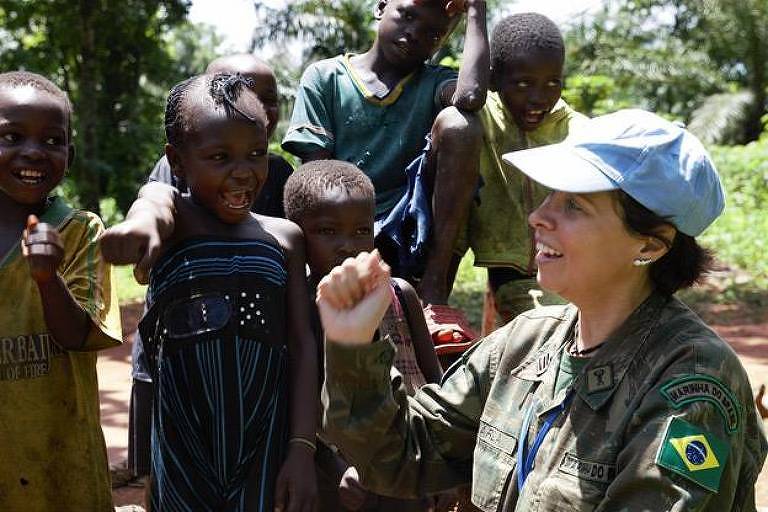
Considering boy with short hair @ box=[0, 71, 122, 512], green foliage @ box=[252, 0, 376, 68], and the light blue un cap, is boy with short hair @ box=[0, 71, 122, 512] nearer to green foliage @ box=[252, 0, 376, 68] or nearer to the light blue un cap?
the light blue un cap

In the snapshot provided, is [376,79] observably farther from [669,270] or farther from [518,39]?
[669,270]

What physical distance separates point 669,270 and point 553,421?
0.41 metres

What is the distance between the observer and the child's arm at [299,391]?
256 centimetres

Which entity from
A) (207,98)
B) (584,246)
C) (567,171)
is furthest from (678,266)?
(207,98)

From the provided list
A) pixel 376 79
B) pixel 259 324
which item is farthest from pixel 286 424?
pixel 376 79

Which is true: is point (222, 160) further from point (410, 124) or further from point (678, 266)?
point (410, 124)

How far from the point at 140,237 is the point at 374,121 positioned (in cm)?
188

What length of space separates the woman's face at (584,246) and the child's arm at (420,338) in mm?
1028

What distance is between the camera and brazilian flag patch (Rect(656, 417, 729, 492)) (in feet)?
6.11

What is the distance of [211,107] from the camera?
263 cm

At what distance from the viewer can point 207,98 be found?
265 centimetres

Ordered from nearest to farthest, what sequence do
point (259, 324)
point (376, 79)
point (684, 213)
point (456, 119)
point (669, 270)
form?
point (684, 213) < point (669, 270) < point (259, 324) < point (456, 119) < point (376, 79)

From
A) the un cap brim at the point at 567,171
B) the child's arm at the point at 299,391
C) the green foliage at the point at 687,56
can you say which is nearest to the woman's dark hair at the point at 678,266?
the un cap brim at the point at 567,171

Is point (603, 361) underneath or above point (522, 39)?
underneath
